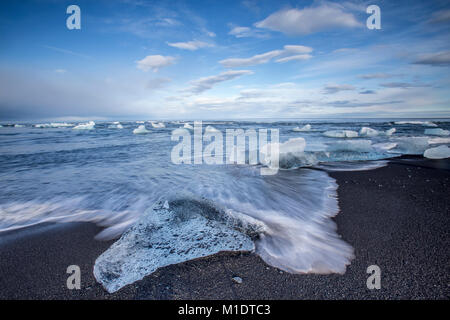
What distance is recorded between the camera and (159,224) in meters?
1.96

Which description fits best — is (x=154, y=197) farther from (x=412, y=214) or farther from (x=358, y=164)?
(x=358, y=164)

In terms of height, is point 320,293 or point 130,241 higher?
point 130,241

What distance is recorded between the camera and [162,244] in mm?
1789

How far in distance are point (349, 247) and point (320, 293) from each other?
744mm

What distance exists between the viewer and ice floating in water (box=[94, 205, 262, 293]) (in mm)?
1524

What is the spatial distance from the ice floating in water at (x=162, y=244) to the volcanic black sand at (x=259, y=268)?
3.0 inches

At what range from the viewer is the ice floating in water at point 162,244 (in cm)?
152

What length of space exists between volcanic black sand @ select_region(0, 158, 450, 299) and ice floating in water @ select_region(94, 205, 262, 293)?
0.08 meters

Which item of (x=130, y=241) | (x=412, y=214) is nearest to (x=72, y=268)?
(x=130, y=241)

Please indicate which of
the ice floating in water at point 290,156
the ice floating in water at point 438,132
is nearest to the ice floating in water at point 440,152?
the ice floating in water at point 290,156

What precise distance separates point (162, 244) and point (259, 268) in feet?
2.79

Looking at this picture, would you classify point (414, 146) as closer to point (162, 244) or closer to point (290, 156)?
point (290, 156)

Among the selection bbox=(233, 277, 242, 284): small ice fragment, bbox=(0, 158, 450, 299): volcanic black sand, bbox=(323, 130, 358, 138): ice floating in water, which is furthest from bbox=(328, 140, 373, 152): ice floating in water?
bbox=(233, 277, 242, 284): small ice fragment

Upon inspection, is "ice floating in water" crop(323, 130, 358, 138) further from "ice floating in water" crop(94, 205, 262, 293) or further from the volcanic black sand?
"ice floating in water" crop(94, 205, 262, 293)
